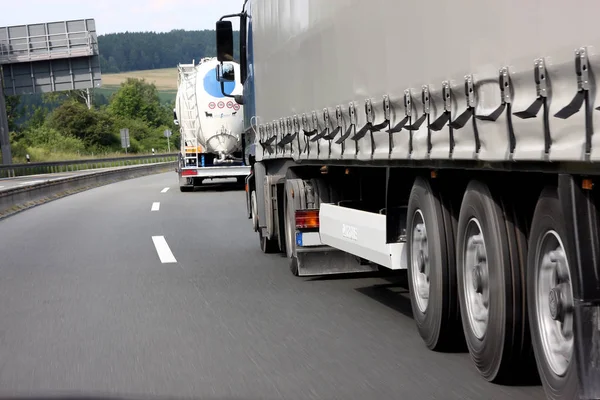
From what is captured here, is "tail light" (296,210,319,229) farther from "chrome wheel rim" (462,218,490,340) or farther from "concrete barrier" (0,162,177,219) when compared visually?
"concrete barrier" (0,162,177,219)

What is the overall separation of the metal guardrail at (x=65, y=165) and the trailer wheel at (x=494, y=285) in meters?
49.7

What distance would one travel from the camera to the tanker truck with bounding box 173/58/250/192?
2833 centimetres

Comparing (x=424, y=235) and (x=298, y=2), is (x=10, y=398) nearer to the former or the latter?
(x=424, y=235)

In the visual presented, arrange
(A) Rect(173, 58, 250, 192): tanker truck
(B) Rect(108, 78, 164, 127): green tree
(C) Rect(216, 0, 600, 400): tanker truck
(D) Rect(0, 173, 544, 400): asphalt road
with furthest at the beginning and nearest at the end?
(B) Rect(108, 78, 164, 127): green tree, (A) Rect(173, 58, 250, 192): tanker truck, (D) Rect(0, 173, 544, 400): asphalt road, (C) Rect(216, 0, 600, 400): tanker truck

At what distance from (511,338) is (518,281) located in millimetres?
302

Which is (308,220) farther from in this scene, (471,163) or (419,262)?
(471,163)

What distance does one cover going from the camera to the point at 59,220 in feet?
68.0

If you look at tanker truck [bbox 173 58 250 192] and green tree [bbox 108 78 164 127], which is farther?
green tree [bbox 108 78 164 127]

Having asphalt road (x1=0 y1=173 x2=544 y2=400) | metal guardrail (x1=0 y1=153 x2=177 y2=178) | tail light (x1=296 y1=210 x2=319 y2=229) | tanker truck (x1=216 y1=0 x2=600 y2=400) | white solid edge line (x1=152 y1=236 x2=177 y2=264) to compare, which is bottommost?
metal guardrail (x1=0 y1=153 x2=177 y2=178)

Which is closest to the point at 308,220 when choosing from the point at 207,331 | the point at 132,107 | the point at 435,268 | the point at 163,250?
the point at 207,331

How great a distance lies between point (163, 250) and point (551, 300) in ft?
32.0

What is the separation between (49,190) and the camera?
3019 centimetres

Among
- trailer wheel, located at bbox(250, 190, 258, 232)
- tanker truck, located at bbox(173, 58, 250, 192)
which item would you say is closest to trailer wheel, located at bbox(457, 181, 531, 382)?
trailer wheel, located at bbox(250, 190, 258, 232)

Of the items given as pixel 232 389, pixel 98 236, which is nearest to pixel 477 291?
pixel 232 389
